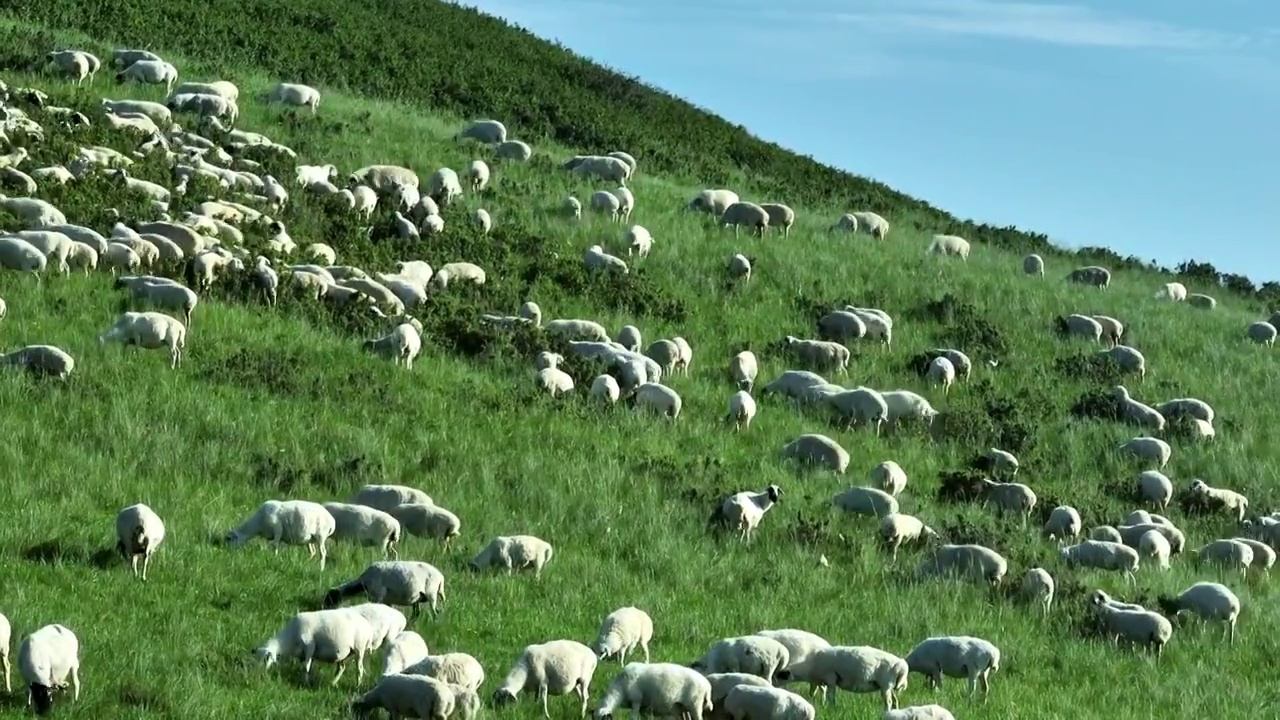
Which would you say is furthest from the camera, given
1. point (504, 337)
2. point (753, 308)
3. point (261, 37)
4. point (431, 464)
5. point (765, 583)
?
point (261, 37)

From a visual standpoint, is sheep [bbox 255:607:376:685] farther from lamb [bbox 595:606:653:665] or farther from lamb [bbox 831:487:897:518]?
lamb [bbox 831:487:897:518]

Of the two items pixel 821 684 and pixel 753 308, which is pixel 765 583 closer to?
pixel 821 684

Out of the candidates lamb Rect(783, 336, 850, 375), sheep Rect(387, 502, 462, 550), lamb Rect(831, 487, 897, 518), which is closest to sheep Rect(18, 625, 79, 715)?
sheep Rect(387, 502, 462, 550)

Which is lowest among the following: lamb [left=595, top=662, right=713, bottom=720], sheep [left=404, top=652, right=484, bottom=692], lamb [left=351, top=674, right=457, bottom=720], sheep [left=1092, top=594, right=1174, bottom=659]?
lamb [left=351, top=674, right=457, bottom=720]

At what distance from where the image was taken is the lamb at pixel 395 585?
13742 mm

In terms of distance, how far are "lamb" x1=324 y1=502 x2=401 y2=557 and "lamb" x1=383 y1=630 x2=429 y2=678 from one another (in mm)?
3518

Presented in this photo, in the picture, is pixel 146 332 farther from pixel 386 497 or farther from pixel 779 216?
pixel 779 216

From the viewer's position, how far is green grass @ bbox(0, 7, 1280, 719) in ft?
45.3

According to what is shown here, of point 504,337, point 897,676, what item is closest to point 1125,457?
point 504,337

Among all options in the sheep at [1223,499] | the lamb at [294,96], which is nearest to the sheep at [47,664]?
the sheep at [1223,499]

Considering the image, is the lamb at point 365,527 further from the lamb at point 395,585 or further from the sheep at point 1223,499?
the sheep at point 1223,499

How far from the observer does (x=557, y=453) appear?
20.1 m

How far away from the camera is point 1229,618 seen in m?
17.5

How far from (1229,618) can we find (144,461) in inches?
442
